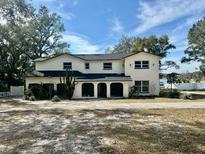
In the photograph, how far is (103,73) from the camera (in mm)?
32656

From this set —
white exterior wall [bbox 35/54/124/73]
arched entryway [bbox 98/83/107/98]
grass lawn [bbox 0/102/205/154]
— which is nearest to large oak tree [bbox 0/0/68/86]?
white exterior wall [bbox 35/54/124/73]

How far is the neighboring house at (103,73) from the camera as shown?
98.1ft

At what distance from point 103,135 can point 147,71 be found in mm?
22473

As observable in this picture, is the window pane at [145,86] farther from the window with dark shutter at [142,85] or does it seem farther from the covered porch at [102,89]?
the covered porch at [102,89]

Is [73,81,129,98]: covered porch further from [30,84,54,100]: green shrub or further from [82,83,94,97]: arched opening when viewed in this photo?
[30,84,54,100]: green shrub

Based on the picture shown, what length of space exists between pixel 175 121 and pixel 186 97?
15755 millimetres

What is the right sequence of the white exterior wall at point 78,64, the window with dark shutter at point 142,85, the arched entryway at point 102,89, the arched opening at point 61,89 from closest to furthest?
the arched opening at point 61,89 → the window with dark shutter at point 142,85 → the arched entryway at point 102,89 → the white exterior wall at point 78,64

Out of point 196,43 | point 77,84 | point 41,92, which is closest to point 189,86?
point 196,43

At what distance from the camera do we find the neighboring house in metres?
29.9

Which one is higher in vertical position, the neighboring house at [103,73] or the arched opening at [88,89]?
the neighboring house at [103,73]

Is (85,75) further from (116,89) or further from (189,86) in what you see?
(189,86)

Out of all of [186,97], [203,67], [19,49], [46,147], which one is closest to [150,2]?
[186,97]

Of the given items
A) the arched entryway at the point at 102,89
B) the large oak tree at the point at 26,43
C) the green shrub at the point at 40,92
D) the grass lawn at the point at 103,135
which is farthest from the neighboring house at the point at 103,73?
the grass lawn at the point at 103,135

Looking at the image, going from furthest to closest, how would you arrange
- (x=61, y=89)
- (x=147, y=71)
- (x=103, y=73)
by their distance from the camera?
1. (x=103, y=73)
2. (x=147, y=71)
3. (x=61, y=89)
